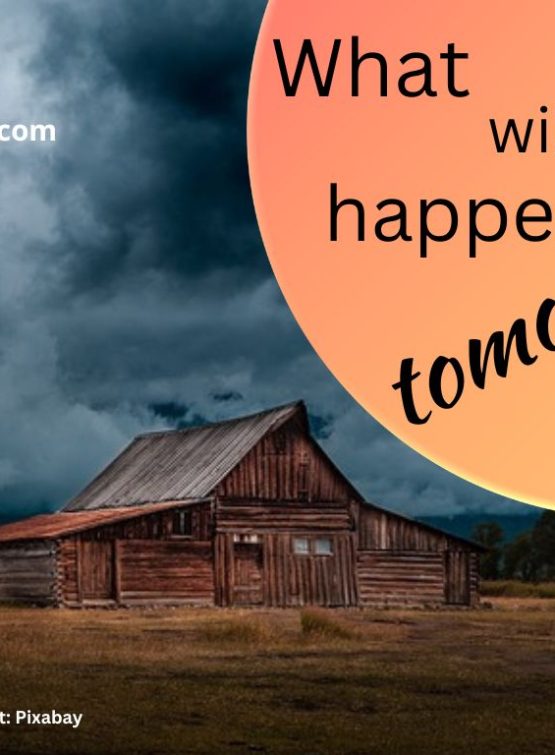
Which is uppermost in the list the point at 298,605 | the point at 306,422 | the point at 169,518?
the point at 306,422

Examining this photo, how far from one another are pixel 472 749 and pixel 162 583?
109 ft

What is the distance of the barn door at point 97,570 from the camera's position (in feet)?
149

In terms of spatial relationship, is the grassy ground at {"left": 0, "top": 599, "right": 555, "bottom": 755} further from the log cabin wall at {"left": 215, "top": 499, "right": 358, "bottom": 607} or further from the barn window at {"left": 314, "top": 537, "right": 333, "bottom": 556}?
the barn window at {"left": 314, "top": 537, "right": 333, "bottom": 556}

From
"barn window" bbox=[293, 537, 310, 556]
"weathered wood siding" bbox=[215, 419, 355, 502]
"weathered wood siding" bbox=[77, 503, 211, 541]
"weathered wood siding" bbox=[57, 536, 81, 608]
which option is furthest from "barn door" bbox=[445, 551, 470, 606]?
"weathered wood siding" bbox=[57, 536, 81, 608]

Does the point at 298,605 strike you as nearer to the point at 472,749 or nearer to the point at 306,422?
the point at 306,422

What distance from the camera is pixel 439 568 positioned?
5097cm

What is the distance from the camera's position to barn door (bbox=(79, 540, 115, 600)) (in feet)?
149

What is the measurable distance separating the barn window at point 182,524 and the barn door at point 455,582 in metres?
10.0

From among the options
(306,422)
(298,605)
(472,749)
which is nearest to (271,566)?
(298,605)

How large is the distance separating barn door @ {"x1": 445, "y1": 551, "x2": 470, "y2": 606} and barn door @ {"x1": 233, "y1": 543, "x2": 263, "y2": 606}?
24.5 ft

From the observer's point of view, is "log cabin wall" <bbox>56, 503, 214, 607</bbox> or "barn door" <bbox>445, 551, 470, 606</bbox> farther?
"barn door" <bbox>445, 551, 470, 606</bbox>

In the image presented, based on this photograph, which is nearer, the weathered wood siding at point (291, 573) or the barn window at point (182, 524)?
the barn window at point (182, 524)

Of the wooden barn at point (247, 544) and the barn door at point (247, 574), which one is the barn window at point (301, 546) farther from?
the barn door at point (247, 574)

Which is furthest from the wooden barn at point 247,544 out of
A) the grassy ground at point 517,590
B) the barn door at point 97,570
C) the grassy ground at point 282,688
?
the grassy ground at point 282,688
